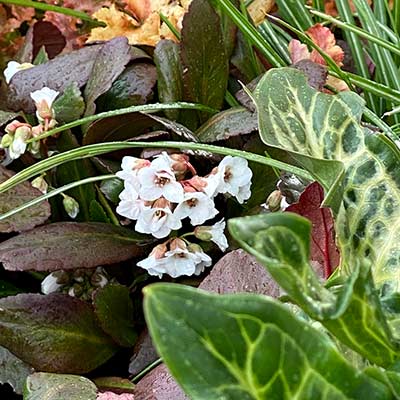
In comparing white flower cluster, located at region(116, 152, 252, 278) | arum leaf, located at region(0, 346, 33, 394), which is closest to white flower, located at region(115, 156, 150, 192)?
white flower cluster, located at region(116, 152, 252, 278)

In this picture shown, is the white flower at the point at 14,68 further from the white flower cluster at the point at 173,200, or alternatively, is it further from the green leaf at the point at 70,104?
the white flower cluster at the point at 173,200

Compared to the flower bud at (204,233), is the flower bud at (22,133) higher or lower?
higher

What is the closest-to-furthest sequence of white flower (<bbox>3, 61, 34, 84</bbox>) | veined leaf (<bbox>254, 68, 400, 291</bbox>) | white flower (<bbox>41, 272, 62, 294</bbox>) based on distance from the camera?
veined leaf (<bbox>254, 68, 400, 291</bbox>) < white flower (<bbox>41, 272, 62, 294</bbox>) < white flower (<bbox>3, 61, 34, 84</bbox>)

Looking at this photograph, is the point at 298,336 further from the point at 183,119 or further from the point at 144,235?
the point at 183,119

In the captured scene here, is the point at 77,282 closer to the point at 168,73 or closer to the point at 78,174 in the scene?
the point at 78,174

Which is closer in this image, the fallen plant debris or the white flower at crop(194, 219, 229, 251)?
the fallen plant debris

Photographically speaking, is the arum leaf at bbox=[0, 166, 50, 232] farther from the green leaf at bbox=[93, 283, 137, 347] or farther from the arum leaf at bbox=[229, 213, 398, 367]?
the arum leaf at bbox=[229, 213, 398, 367]

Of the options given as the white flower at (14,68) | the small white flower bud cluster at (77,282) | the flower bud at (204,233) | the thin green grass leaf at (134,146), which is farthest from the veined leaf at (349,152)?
the white flower at (14,68)

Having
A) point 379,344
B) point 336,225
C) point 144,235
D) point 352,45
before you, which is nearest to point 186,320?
point 379,344
